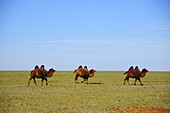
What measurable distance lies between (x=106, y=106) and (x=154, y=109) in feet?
7.74

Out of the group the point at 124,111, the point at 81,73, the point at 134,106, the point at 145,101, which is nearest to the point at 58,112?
the point at 124,111

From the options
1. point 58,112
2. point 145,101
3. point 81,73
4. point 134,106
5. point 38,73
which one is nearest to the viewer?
point 58,112

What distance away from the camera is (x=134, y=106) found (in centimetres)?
1241

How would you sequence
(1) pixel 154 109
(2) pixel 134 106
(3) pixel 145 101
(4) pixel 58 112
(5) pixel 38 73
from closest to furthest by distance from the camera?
(4) pixel 58 112 → (1) pixel 154 109 → (2) pixel 134 106 → (3) pixel 145 101 → (5) pixel 38 73

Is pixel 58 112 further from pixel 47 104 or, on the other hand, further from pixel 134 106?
pixel 134 106

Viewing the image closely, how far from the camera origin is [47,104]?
1301cm

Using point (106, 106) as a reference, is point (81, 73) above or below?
above

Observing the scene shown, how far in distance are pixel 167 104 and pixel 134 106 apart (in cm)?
197

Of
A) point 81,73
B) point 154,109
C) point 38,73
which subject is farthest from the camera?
point 81,73

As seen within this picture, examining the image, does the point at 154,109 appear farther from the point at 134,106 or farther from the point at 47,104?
the point at 47,104

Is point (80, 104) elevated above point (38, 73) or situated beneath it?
situated beneath

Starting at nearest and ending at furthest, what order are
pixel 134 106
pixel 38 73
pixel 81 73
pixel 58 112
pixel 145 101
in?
pixel 58 112 → pixel 134 106 → pixel 145 101 → pixel 38 73 → pixel 81 73

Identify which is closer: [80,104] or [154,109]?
[154,109]

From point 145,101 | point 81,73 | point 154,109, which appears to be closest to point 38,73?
point 81,73
